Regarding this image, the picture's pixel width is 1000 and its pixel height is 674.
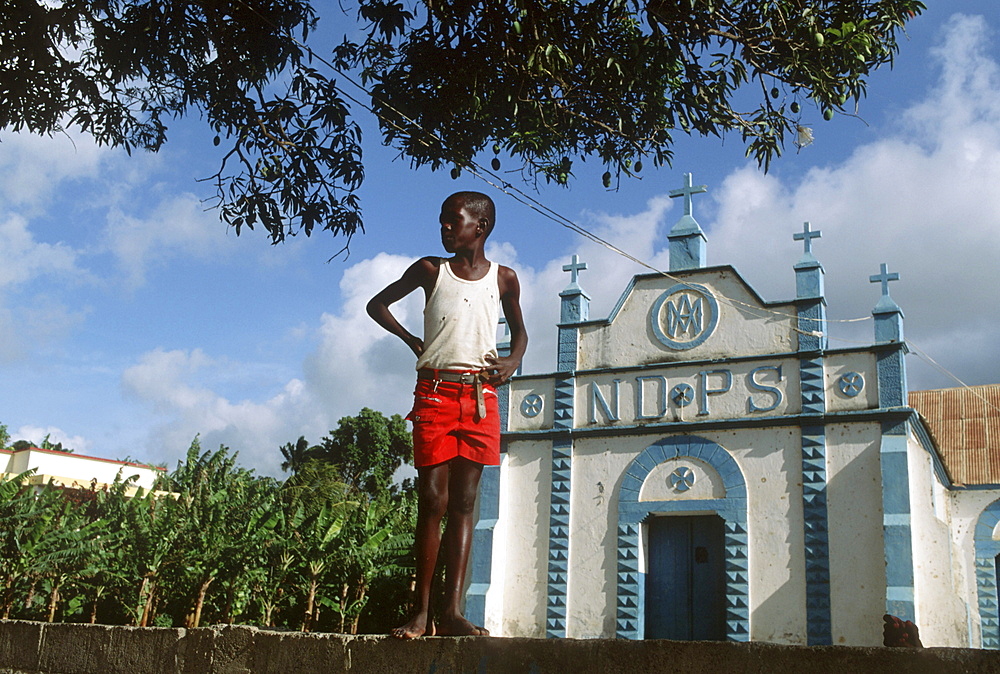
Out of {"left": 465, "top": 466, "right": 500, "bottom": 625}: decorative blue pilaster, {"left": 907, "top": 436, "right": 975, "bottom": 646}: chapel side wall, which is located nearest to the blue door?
{"left": 465, "top": 466, "right": 500, "bottom": 625}: decorative blue pilaster

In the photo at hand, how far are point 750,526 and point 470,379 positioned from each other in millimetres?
9432

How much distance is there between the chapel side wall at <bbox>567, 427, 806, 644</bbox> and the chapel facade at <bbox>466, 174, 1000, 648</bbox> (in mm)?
23

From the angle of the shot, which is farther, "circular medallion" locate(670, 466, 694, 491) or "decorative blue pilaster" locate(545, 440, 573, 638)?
"decorative blue pilaster" locate(545, 440, 573, 638)

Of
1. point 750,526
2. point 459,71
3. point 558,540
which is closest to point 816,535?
point 750,526

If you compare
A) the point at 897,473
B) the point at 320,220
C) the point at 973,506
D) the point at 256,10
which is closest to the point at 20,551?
the point at 320,220

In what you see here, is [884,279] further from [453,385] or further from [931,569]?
[453,385]

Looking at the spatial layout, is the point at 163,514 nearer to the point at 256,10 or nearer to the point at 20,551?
the point at 20,551

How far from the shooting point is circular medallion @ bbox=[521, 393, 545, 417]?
14.4 meters

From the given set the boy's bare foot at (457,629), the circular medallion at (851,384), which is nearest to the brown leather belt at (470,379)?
the boy's bare foot at (457,629)

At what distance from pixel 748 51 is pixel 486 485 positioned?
30.3 feet

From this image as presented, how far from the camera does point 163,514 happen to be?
484 inches

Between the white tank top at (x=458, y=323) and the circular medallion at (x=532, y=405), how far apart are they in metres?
10.3

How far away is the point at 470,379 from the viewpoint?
406cm

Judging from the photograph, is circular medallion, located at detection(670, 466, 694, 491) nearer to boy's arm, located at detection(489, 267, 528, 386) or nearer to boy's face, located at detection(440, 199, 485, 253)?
boy's arm, located at detection(489, 267, 528, 386)
